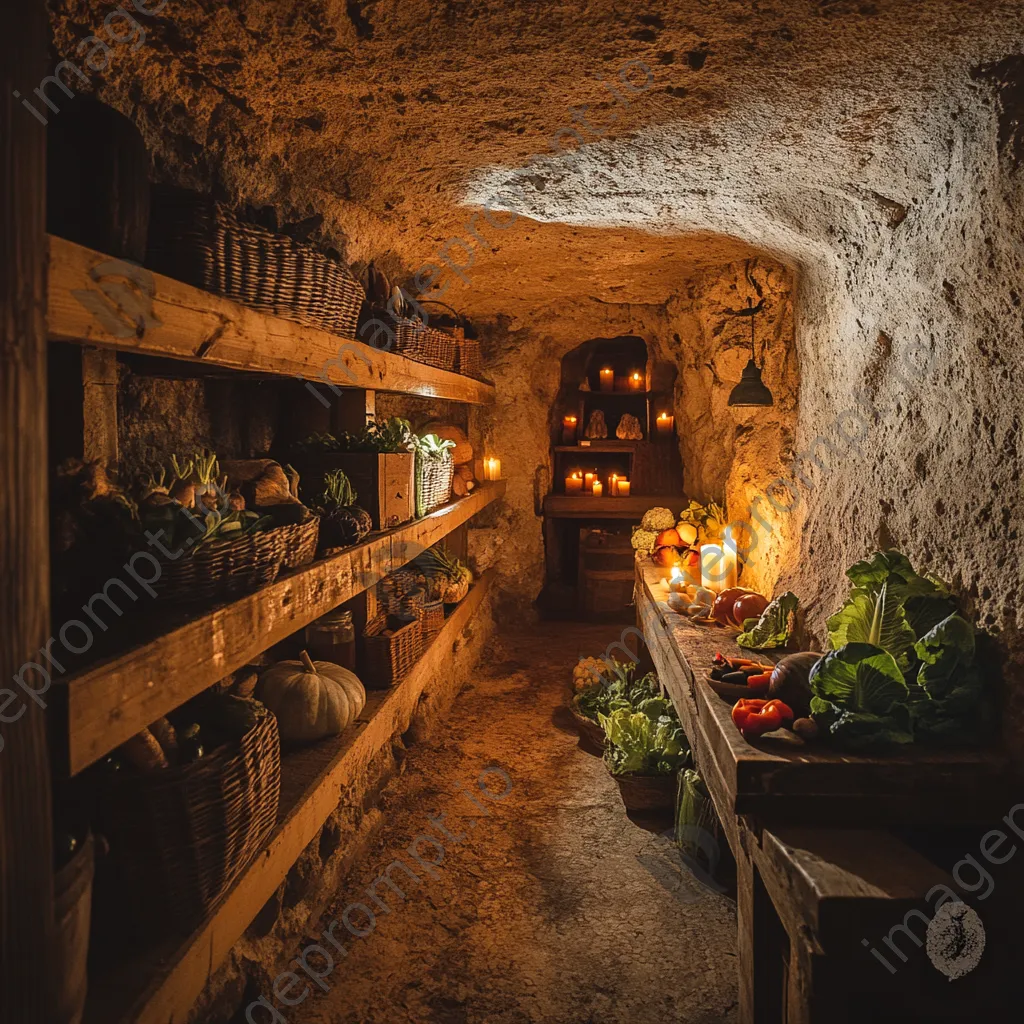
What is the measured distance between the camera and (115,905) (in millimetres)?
2188

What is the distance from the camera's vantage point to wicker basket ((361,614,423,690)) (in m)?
4.36

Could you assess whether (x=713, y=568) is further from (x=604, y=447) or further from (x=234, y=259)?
(x=234, y=259)

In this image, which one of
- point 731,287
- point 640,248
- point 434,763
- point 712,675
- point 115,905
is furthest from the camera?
point 731,287

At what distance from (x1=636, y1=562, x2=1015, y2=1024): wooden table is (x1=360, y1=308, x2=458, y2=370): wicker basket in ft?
9.31

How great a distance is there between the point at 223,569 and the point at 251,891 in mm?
1161

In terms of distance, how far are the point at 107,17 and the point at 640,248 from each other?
4006 millimetres

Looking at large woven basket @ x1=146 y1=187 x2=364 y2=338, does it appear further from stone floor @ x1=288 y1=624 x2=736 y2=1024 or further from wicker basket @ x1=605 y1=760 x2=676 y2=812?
wicker basket @ x1=605 y1=760 x2=676 y2=812

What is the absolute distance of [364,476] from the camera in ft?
12.7

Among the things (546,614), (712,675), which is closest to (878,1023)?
(712,675)

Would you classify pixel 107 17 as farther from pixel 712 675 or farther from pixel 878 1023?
pixel 878 1023

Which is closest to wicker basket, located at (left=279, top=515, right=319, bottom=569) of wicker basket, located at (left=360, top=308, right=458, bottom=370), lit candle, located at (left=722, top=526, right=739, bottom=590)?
wicker basket, located at (left=360, top=308, right=458, bottom=370)

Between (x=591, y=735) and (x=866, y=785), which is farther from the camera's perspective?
(x=591, y=735)

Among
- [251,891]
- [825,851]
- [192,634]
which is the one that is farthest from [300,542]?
[825,851]

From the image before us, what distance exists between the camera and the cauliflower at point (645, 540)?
24.5ft
